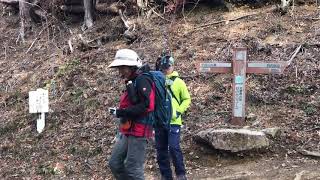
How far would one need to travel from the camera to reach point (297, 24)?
1004cm

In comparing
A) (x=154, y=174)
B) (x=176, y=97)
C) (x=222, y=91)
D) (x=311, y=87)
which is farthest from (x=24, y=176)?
(x=311, y=87)

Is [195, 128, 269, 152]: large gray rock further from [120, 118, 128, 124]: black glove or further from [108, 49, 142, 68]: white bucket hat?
[108, 49, 142, 68]: white bucket hat

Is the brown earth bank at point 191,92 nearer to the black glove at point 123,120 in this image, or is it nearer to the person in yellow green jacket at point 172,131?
the person in yellow green jacket at point 172,131

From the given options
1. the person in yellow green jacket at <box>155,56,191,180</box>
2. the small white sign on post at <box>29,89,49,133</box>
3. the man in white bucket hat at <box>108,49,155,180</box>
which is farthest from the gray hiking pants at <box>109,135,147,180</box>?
the small white sign on post at <box>29,89,49,133</box>

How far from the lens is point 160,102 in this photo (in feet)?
16.5

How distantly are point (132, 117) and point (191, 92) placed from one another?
3988 millimetres

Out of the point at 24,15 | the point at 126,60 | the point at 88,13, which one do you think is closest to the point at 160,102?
the point at 126,60

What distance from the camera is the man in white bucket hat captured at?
15.8ft

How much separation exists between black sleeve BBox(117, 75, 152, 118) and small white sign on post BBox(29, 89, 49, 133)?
406 centimetres

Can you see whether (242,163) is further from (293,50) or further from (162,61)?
(293,50)

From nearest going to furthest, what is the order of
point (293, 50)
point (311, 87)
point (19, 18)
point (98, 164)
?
point (98, 164)
point (311, 87)
point (293, 50)
point (19, 18)

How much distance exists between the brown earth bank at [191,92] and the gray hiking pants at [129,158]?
205cm

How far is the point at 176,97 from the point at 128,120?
1396 mm

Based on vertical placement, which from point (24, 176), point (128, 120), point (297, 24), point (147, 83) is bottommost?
point (24, 176)
